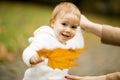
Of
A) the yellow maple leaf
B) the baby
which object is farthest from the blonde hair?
the yellow maple leaf

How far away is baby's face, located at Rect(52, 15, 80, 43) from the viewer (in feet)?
4.31

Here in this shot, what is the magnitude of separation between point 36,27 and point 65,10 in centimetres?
13

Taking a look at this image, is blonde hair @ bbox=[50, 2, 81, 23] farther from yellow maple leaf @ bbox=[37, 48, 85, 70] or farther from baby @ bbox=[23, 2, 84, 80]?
yellow maple leaf @ bbox=[37, 48, 85, 70]

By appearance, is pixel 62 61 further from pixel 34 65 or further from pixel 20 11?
pixel 20 11

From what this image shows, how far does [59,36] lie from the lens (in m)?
1.33

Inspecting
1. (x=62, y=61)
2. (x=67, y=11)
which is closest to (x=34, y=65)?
(x=62, y=61)

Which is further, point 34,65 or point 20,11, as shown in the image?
Answer: point 20,11

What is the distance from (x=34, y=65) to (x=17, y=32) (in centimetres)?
16

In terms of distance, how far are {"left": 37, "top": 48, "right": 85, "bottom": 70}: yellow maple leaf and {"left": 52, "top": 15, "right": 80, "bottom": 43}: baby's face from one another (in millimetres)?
39

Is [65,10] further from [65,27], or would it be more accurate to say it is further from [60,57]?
[60,57]

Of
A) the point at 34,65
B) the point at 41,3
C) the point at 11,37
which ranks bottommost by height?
the point at 34,65

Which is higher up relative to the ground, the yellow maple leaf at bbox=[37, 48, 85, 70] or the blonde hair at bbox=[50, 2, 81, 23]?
the blonde hair at bbox=[50, 2, 81, 23]

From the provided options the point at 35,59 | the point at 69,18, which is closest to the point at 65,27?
the point at 69,18

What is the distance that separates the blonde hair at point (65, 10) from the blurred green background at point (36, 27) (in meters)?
0.03
